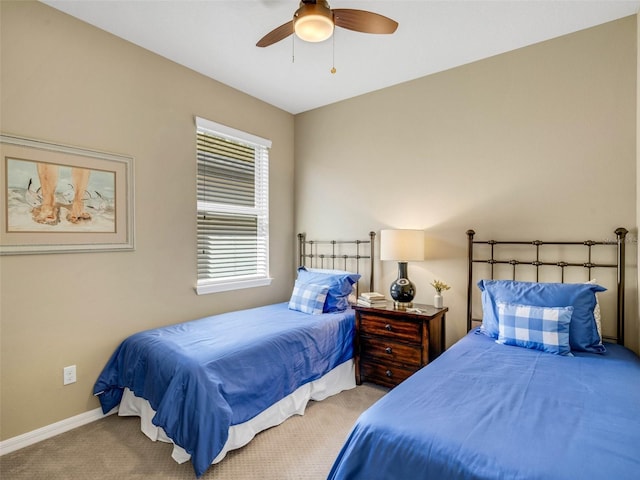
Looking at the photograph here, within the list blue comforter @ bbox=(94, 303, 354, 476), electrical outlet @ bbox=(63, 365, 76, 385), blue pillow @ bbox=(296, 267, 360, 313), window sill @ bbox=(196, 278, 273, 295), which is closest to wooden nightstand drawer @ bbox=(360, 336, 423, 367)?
blue comforter @ bbox=(94, 303, 354, 476)

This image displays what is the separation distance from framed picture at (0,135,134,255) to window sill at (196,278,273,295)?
0.74 m

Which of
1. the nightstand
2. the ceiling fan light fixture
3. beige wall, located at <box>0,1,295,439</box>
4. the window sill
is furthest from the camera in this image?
the window sill

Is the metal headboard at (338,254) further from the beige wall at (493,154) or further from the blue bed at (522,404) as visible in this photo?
the blue bed at (522,404)

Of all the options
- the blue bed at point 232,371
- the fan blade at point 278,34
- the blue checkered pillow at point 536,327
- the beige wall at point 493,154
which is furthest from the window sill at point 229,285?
the blue checkered pillow at point 536,327

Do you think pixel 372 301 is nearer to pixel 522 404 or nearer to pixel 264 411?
pixel 264 411

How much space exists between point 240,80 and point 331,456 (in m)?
3.18

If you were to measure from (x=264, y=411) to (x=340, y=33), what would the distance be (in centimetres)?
270

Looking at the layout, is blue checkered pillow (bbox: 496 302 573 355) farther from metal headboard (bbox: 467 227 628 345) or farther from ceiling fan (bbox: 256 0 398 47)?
ceiling fan (bbox: 256 0 398 47)

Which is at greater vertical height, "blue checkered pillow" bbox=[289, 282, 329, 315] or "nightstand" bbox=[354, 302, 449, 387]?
"blue checkered pillow" bbox=[289, 282, 329, 315]

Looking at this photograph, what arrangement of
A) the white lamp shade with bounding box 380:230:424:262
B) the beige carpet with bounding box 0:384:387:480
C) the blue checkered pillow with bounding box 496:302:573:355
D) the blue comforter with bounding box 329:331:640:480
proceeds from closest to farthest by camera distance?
the blue comforter with bounding box 329:331:640:480 < the beige carpet with bounding box 0:384:387:480 < the blue checkered pillow with bounding box 496:302:573:355 < the white lamp shade with bounding box 380:230:424:262

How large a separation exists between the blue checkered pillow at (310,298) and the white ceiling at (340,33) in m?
1.97

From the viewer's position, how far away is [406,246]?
112 inches

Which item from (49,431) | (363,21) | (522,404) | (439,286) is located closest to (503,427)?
(522,404)

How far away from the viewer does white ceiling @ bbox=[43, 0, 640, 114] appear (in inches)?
85.7
